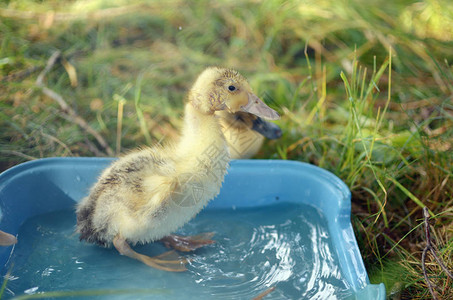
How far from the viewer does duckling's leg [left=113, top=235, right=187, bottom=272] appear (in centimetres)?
170

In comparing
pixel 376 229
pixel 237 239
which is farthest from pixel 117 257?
pixel 376 229

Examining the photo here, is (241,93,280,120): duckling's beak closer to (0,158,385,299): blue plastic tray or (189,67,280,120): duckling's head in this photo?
(189,67,280,120): duckling's head

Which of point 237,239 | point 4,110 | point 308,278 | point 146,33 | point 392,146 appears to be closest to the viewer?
point 308,278

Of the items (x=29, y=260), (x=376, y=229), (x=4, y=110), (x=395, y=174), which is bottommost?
(x=376, y=229)

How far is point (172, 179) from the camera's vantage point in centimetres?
156

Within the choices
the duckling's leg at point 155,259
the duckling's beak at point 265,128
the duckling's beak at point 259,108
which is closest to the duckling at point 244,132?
the duckling's beak at point 265,128

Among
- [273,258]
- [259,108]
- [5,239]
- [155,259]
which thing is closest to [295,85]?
[259,108]

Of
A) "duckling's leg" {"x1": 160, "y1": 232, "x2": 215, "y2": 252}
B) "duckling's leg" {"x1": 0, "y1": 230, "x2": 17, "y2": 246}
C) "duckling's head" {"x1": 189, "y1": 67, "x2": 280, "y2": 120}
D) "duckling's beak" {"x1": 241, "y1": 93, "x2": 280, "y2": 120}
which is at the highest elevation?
"duckling's head" {"x1": 189, "y1": 67, "x2": 280, "y2": 120}

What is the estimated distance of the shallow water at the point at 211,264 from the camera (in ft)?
5.35

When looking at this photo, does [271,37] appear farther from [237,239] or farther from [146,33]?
[237,239]

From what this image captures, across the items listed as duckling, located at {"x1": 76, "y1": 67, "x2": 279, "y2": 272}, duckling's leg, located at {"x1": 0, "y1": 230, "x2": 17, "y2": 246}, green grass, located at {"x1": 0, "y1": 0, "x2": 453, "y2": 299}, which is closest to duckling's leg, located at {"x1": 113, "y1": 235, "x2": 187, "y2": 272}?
duckling, located at {"x1": 76, "y1": 67, "x2": 279, "y2": 272}

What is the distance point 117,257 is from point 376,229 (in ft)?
3.61

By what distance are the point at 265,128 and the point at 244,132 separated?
0.36 feet

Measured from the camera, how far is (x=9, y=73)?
2.99 metres
